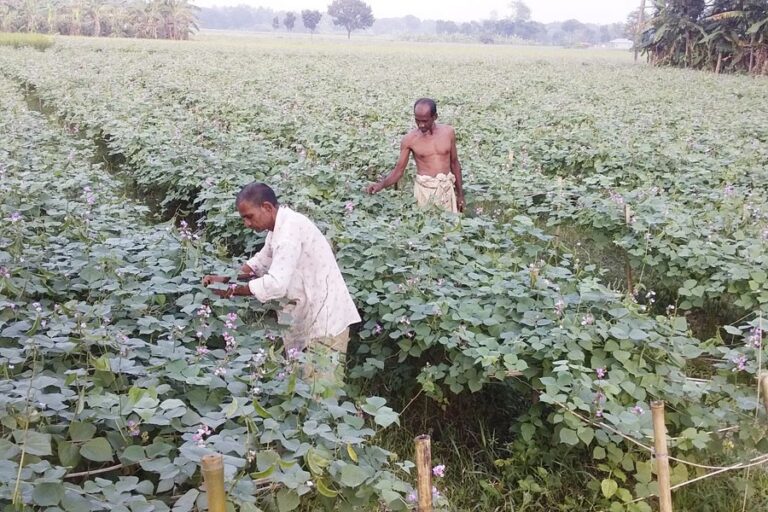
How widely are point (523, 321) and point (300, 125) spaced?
6.91 metres

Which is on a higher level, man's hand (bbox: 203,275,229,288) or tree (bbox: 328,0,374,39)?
tree (bbox: 328,0,374,39)

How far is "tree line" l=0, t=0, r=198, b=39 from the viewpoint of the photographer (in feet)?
183

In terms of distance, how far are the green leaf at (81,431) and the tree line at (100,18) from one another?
201ft

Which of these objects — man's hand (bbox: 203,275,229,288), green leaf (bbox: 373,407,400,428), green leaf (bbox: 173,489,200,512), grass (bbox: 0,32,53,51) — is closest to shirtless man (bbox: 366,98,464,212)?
man's hand (bbox: 203,275,229,288)

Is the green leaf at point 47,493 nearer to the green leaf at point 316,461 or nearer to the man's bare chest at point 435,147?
the green leaf at point 316,461

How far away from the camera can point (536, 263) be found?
418 centimetres

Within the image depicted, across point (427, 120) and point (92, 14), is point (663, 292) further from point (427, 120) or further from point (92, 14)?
point (92, 14)

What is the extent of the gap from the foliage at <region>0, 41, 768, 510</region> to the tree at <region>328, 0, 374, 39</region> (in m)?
110

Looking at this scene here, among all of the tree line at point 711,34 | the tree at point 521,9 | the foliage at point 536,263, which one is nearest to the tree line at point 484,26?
the tree at point 521,9

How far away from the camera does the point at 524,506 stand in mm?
3195

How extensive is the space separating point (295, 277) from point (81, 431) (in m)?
1.50

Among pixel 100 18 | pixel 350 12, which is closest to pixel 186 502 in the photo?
pixel 100 18

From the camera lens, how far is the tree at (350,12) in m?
114

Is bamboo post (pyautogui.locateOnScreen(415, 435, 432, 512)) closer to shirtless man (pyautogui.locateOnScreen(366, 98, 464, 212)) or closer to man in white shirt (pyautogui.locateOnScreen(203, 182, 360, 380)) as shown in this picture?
man in white shirt (pyautogui.locateOnScreen(203, 182, 360, 380))
